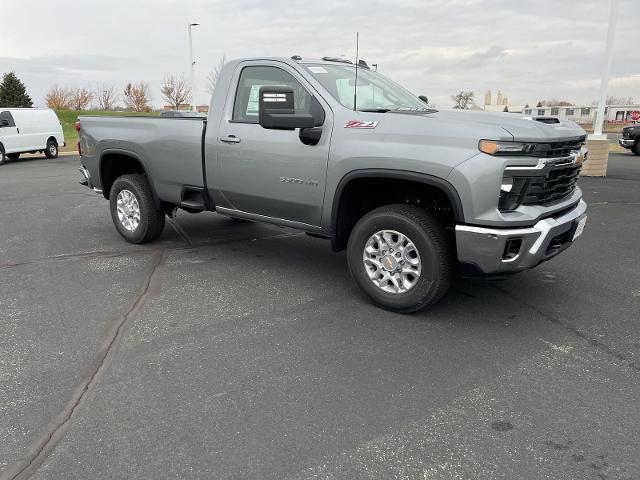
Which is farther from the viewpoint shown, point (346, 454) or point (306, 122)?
point (306, 122)

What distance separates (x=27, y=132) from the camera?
19.0 metres

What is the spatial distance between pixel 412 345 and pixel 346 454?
1.29 meters

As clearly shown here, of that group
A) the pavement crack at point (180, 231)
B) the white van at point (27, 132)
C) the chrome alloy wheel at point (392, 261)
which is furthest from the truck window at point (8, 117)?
the chrome alloy wheel at point (392, 261)

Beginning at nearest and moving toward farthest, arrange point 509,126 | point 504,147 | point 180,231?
1. point 504,147
2. point 509,126
3. point 180,231

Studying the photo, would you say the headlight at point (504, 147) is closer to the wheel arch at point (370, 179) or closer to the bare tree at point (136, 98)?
the wheel arch at point (370, 179)

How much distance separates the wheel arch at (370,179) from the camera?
3.62 metres

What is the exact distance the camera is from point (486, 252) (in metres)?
3.58

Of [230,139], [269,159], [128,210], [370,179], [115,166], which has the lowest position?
[128,210]

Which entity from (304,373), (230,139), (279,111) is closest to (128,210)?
(230,139)

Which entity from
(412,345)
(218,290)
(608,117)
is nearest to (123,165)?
(218,290)

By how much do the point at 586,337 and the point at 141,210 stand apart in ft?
15.5

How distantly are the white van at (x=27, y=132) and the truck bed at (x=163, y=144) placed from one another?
48.3ft

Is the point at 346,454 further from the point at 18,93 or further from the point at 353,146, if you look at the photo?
the point at 18,93

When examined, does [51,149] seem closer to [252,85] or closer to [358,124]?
[252,85]
